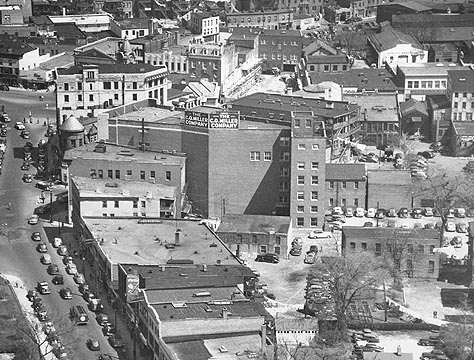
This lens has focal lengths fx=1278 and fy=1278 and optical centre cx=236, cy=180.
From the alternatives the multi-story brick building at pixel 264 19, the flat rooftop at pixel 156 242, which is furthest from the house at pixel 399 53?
the flat rooftop at pixel 156 242

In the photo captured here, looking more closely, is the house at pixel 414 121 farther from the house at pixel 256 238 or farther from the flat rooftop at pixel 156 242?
the flat rooftop at pixel 156 242

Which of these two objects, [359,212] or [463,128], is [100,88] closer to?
[359,212]

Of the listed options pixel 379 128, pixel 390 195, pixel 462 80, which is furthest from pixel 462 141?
pixel 390 195

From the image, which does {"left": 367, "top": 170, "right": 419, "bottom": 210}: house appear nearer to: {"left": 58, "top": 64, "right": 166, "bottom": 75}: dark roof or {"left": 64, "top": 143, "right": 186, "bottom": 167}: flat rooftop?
{"left": 64, "top": 143, "right": 186, "bottom": 167}: flat rooftop

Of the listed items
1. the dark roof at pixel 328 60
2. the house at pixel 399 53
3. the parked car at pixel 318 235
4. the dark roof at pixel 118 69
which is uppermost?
the house at pixel 399 53

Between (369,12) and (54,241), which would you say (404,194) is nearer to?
(54,241)

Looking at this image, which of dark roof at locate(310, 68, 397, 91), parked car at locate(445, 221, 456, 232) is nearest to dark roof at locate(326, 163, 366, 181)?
parked car at locate(445, 221, 456, 232)
